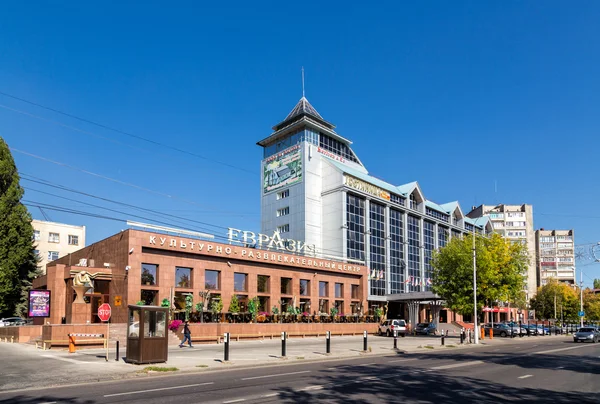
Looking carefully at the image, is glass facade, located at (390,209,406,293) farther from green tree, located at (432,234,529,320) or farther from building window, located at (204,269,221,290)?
building window, located at (204,269,221,290)

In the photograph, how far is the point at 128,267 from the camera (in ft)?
137

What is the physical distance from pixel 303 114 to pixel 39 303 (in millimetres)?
49044

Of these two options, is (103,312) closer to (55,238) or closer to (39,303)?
(39,303)

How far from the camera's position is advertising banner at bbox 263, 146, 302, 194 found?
79625mm

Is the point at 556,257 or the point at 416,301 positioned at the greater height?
the point at 556,257

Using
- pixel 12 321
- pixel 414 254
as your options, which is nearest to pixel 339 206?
pixel 414 254

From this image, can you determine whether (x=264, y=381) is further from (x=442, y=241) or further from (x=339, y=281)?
(x=442, y=241)

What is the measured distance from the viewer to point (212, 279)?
49.1 m

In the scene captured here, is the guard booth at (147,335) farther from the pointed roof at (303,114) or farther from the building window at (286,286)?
the pointed roof at (303,114)

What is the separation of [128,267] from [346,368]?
25310mm

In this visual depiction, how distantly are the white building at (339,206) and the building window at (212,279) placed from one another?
1032 inches

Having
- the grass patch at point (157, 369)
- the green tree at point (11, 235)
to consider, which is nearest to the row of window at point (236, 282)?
the green tree at point (11, 235)

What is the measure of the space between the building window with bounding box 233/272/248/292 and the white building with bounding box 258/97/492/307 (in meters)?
22.8

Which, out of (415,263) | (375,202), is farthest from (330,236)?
(415,263)
